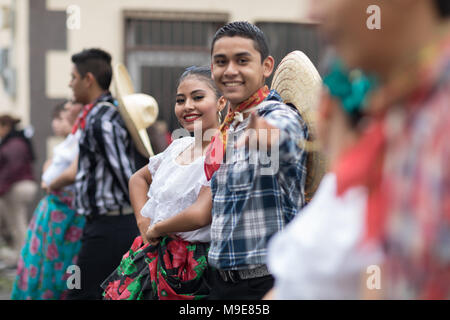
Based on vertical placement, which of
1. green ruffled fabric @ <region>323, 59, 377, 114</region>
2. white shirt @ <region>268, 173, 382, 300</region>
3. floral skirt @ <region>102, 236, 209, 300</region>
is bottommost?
floral skirt @ <region>102, 236, 209, 300</region>

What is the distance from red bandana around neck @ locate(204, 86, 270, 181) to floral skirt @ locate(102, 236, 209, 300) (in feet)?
1.26

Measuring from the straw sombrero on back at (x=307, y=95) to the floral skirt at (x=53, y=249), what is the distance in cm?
271

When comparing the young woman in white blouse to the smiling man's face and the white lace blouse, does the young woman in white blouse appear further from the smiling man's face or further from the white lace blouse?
the smiling man's face

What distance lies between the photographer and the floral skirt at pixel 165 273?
8.77 feet

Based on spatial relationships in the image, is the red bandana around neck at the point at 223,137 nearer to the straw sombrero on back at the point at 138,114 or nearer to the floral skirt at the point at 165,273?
the floral skirt at the point at 165,273

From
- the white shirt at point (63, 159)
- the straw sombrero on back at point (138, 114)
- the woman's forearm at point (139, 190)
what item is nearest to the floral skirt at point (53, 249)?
the white shirt at point (63, 159)

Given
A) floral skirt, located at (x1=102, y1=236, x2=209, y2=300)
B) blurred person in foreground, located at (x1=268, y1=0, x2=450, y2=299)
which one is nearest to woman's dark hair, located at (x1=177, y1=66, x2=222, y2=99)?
floral skirt, located at (x1=102, y1=236, x2=209, y2=300)

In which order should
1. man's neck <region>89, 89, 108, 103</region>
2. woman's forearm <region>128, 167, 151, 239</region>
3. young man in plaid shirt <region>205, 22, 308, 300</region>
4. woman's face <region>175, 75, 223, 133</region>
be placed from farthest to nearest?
1. man's neck <region>89, 89, 108, 103</region>
2. woman's forearm <region>128, 167, 151, 239</region>
3. woman's face <region>175, 75, 223, 133</region>
4. young man in plaid shirt <region>205, 22, 308, 300</region>

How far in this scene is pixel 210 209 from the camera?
2.54 m

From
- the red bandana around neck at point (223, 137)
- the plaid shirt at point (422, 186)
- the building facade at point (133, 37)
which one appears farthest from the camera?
the building facade at point (133, 37)

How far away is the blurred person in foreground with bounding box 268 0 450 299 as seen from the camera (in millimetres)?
887

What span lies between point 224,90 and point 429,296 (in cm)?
158
